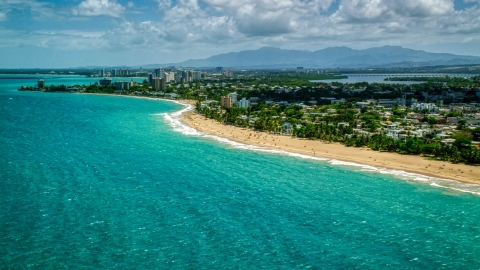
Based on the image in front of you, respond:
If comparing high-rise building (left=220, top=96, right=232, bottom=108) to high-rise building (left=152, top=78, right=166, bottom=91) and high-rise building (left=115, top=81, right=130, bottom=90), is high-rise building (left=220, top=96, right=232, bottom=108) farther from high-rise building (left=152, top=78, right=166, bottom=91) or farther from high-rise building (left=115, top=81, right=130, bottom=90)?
high-rise building (left=115, top=81, right=130, bottom=90)

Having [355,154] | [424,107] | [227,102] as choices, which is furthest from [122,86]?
[355,154]

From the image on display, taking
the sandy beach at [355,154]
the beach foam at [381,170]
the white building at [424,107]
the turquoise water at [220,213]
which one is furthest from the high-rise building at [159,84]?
the turquoise water at [220,213]

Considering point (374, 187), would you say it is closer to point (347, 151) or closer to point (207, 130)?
point (347, 151)

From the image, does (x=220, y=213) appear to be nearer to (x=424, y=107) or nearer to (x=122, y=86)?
(x=424, y=107)

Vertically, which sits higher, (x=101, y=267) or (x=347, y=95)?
(x=347, y=95)

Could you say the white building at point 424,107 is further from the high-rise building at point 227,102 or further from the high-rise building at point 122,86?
the high-rise building at point 122,86

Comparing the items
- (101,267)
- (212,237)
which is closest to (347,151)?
(212,237)

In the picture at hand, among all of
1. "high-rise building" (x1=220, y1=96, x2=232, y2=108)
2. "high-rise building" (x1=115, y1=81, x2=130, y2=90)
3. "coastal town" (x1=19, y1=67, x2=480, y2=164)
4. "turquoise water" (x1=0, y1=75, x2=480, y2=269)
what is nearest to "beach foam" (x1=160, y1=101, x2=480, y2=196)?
"turquoise water" (x1=0, y1=75, x2=480, y2=269)

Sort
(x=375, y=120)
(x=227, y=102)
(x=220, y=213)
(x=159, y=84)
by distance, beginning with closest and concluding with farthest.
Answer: (x=220, y=213)
(x=375, y=120)
(x=227, y=102)
(x=159, y=84)
